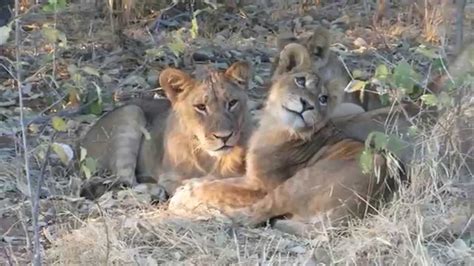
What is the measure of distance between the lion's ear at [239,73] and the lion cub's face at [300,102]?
22.0 inches

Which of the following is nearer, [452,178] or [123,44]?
[452,178]

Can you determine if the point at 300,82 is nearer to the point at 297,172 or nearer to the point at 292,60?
the point at 297,172

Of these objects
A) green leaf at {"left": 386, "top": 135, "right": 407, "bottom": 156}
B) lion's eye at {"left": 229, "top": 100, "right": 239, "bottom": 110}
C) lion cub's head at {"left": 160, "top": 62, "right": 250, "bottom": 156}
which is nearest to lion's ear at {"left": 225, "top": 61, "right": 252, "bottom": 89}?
lion cub's head at {"left": 160, "top": 62, "right": 250, "bottom": 156}

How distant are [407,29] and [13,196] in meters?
5.21

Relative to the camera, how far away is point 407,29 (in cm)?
970

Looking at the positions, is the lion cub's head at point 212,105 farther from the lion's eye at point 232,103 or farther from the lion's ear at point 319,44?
the lion's ear at point 319,44

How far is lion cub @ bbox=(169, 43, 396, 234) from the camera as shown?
15.7 ft

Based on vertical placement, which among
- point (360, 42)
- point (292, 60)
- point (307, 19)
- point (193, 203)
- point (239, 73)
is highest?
point (292, 60)

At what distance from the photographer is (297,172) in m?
4.92

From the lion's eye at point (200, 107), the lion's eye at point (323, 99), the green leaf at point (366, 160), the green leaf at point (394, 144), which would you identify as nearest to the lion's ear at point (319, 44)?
the lion's eye at point (200, 107)

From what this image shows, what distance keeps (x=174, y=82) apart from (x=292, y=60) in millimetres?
618

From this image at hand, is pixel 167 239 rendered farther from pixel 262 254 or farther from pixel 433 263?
pixel 433 263

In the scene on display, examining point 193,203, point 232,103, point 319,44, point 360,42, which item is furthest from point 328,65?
point 360,42

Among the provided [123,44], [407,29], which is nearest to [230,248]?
[123,44]
